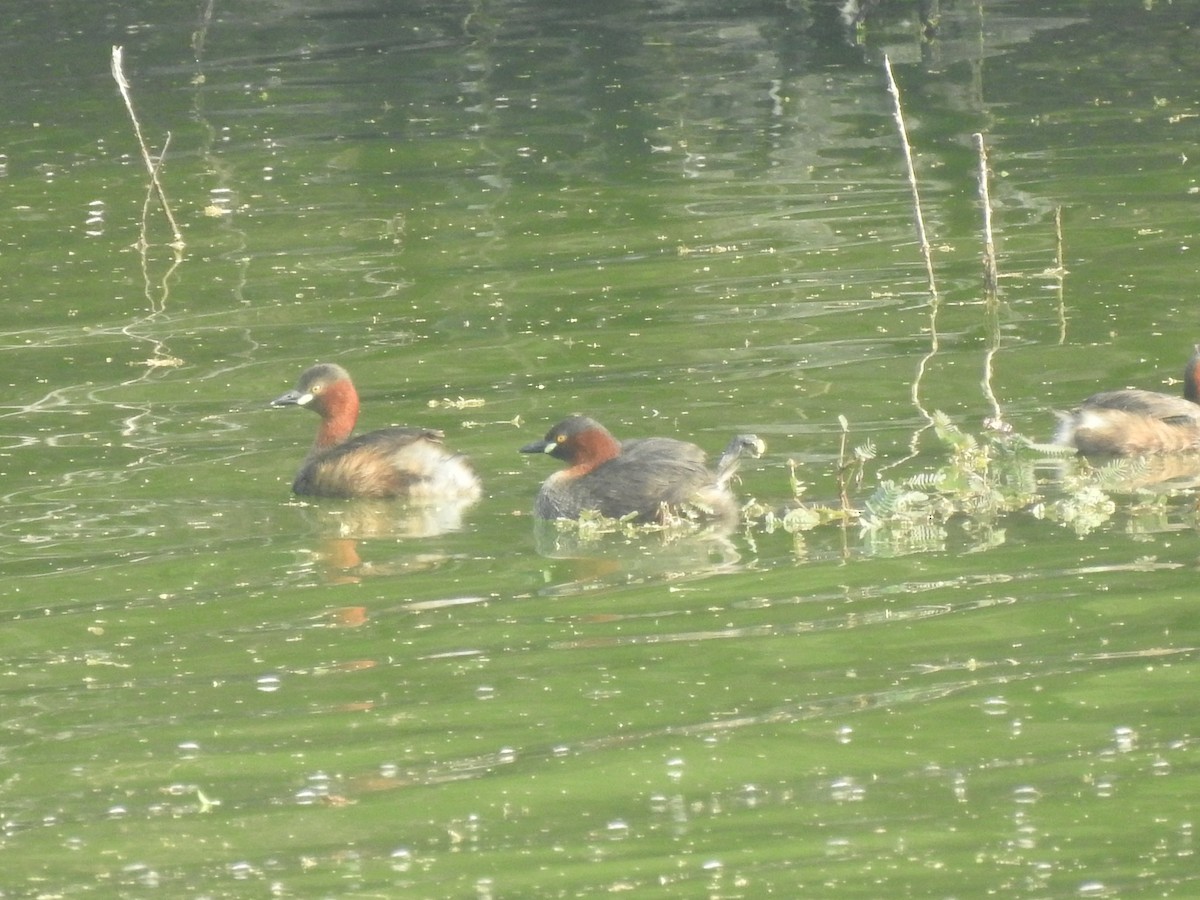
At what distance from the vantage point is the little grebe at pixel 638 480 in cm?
917

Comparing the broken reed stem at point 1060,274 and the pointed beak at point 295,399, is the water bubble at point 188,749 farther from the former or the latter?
the broken reed stem at point 1060,274

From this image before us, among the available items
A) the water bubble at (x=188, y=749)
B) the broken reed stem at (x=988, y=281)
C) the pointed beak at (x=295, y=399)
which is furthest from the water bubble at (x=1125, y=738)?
the pointed beak at (x=295, y=399)

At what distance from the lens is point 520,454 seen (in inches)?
416

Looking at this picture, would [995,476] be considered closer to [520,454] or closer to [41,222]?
[520,454]

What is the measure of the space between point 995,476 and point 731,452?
3.53ft

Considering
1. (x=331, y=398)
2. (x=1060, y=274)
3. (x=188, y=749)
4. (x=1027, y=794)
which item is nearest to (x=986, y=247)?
(x=1060, y=274)

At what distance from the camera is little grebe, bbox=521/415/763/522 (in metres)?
9.17

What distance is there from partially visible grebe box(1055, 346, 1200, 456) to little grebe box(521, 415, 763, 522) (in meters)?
1.46

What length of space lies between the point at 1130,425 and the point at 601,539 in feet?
7.95

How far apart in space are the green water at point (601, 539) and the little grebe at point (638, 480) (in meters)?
0.19

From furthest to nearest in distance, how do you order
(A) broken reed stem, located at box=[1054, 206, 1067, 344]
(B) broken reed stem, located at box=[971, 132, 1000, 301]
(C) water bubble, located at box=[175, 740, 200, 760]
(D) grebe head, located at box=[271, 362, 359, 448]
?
(B) broken reed stem, located at box=[971, 132, 1000, 301], (A) broken reed stem, located at box=[1054, 206, 1067, 344], (D) grebe head, located at box=[271, 362, 359, 448], (C) water bubble, located at box=[175, 740, 200, 760]

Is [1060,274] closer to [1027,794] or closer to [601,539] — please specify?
[601,539]

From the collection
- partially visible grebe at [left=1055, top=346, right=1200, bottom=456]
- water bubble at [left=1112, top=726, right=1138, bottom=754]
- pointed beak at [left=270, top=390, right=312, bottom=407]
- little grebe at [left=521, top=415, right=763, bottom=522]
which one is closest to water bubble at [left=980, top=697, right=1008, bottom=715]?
water bubble at [left=1112, top=726, right=1138, bottom=754]

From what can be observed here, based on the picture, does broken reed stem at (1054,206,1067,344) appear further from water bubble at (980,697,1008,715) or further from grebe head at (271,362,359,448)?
water bubble at (980,697,1008,715)
